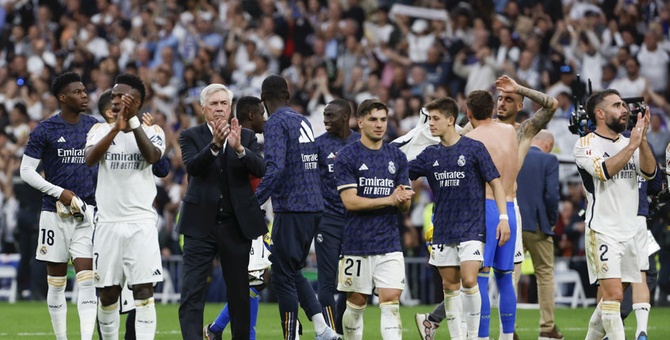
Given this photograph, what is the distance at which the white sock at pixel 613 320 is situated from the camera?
11.2 m

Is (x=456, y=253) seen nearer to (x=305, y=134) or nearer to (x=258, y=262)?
(x=305, y=134)

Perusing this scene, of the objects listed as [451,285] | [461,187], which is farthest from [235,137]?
[451,285]

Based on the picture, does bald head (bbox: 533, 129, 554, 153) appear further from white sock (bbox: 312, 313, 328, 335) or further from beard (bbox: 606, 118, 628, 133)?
white sock (bbox: 312, 313, 328, 335)

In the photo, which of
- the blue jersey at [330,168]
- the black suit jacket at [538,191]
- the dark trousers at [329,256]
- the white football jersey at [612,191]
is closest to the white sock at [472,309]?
the white football jersey at [612,191]

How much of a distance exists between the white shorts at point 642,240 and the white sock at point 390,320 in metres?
2.48

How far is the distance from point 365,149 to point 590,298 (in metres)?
10.5

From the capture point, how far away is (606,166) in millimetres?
11172

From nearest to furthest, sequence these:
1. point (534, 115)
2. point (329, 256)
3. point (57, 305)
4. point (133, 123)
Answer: point (133, 123), point (57, 305), point (534, 115), point (329, 256)

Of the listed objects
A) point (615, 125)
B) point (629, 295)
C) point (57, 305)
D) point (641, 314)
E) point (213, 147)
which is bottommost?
point (641, 314)

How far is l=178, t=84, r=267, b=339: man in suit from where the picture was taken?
423 inches

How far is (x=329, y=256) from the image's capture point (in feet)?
43.8

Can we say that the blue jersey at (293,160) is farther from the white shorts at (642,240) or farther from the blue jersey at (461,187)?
the white shorts at (642,240)

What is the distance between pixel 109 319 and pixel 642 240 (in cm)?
502

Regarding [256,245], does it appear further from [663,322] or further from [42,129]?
[663,322]
